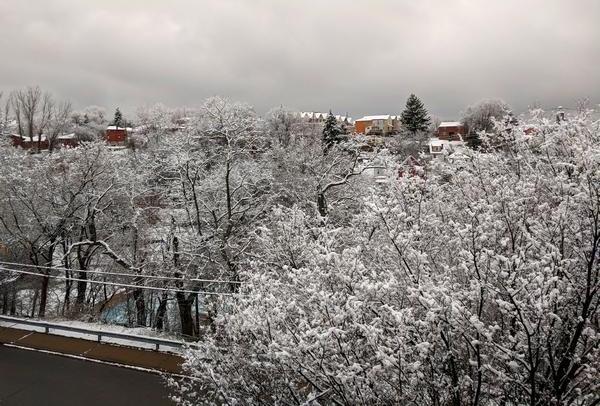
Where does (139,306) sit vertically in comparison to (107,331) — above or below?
below

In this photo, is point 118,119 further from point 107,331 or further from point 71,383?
point 71,383

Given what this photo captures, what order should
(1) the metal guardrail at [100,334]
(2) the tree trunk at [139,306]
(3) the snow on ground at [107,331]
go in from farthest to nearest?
(2) the tree trunk at [139,306], (3) the snow on ground at [107,331], (1) the metal guardrail at [100,334]

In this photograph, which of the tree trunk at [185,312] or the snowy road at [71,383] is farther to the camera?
the tree trunk at [185,312]

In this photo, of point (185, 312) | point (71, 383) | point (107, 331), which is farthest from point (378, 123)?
point (71, 383)

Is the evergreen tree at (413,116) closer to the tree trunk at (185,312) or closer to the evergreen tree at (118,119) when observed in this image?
the tree trunk at (185,312)

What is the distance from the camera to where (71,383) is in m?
6.00

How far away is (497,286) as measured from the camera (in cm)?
389

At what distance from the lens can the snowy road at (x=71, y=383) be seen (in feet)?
18.3

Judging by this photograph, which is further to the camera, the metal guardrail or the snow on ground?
the snow on ground

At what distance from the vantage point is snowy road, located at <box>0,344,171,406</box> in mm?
5570

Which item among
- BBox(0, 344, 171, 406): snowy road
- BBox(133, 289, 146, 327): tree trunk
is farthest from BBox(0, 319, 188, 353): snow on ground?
BBox(133, 289, 146, 327): tree trunk

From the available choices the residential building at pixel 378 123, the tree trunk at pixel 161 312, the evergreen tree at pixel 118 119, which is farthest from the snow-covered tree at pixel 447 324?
the residential building at pixel 378 123

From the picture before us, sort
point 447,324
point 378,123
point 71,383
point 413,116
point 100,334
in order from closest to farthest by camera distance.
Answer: point 447,324 → point 71,383 → point 100,334 → point 413,116 → point 378,123

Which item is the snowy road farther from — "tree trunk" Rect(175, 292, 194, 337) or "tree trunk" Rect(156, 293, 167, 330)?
"tree trunk" Rect(156, 293, 167, 330)
